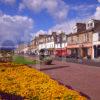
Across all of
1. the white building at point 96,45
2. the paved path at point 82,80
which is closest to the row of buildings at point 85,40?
the white building at point 96,45

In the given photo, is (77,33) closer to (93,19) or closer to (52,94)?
(93,19)

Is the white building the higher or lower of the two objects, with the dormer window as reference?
lower

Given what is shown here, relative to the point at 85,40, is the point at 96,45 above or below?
below

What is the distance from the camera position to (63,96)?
37.0 feet

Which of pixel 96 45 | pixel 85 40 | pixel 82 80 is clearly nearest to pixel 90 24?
pixel 85 40

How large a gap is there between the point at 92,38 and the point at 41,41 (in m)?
79.4

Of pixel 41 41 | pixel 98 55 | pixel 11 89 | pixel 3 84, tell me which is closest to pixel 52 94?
pixel 11 89

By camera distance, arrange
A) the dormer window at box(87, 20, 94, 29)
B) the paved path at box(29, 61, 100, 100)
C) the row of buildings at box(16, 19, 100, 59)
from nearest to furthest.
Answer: the paved path at box(29, 61, 100, 100) < the row of buildings at box(16, 19, 100, 59) < the dormer window at box(87, 20, 94, 29)

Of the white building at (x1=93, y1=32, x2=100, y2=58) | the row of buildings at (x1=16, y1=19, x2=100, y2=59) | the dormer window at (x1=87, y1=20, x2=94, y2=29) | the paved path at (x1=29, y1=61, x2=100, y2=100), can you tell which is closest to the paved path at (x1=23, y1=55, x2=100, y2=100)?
the paved path at (x1=29, y1=61, x2=100, y2=100)

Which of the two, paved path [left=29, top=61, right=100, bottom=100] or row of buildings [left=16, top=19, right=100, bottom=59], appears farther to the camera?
row of buildings [left=16, top=19, right=100, bottom=59]

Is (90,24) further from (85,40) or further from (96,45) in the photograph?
(96,45)

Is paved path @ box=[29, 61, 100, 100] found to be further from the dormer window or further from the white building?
the dormer window

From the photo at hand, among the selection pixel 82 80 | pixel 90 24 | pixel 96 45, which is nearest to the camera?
pixel 82 80

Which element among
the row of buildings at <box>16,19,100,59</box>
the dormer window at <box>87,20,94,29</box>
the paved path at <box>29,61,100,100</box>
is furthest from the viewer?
the dormer window at <box>87,20,94,29</box>
